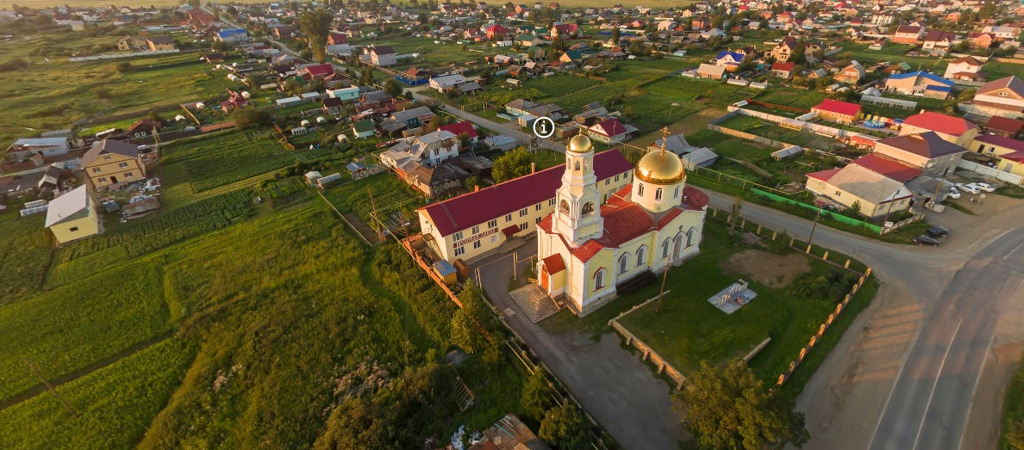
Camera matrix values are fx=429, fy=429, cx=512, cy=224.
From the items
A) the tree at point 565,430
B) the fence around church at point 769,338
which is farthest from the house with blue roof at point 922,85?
the tree at point 565,430

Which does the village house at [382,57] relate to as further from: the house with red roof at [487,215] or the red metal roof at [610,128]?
the house with red roof at [487,215]

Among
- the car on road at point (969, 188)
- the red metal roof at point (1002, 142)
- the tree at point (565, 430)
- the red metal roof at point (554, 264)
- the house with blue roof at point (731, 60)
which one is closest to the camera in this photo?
the tree at point (565, 430)

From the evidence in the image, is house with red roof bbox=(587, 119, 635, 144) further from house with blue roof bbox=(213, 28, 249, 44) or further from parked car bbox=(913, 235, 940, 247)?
house with blue roof bbox=(213, 28, 249, 44)

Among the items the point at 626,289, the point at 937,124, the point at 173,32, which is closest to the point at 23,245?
the point at 626,289

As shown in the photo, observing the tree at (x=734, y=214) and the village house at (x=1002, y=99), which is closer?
the tree at (x=734, y=214)

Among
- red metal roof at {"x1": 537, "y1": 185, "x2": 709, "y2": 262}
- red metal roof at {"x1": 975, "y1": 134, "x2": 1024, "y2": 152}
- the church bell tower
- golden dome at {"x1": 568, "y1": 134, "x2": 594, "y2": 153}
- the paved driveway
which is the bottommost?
the paved driveway

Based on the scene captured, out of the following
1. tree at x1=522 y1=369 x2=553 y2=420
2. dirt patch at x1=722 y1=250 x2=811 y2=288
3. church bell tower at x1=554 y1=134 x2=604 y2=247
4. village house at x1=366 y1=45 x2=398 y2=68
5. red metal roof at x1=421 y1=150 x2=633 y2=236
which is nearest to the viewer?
tree at x1=522 y1=369 x2=553 y2=420

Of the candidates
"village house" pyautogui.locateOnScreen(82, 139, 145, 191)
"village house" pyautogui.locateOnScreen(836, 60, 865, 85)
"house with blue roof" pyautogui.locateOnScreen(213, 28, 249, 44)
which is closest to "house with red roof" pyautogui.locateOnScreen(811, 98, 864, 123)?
"village house" pyautogui.locateOnScreen(836, 60, 865, 85)
